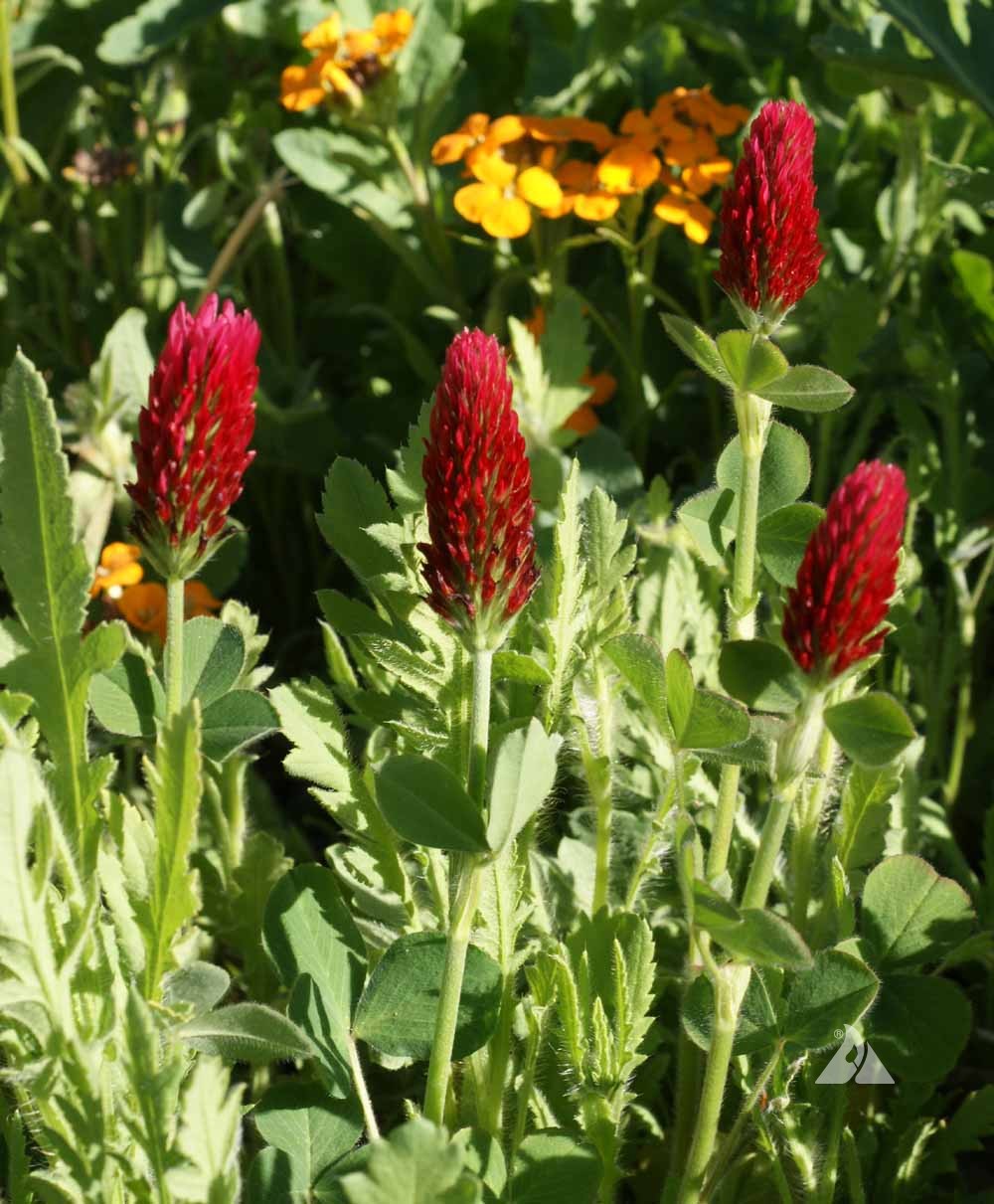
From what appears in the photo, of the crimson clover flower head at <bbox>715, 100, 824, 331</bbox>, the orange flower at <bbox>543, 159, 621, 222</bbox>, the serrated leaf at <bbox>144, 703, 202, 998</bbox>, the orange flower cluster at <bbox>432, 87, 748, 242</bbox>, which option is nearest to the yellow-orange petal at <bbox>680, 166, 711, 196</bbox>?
the orange flower cluster at <bbox>432, 87, 748, 242</bbox>

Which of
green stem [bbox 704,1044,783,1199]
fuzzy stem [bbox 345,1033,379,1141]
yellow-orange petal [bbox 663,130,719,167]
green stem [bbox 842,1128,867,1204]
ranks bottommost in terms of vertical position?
green stem [bbox 842,1128,867,1204]

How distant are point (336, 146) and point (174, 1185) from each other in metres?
2.11

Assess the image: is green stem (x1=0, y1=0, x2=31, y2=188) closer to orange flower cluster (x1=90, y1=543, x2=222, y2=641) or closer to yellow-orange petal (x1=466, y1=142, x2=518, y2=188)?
yellow-orange petal (x1=466, y1=142, x2=518, y2=188)

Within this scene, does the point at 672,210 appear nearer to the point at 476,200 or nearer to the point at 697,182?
the point at 697,182

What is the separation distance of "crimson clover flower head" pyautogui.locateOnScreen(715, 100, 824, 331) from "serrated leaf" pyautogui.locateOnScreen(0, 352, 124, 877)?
58cm

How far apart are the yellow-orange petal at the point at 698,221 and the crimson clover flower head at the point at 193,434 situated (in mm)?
1206

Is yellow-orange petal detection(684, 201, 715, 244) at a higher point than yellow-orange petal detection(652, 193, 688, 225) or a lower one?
lower

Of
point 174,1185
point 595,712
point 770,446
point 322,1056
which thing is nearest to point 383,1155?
point 174,1185

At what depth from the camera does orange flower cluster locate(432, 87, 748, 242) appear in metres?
2.26

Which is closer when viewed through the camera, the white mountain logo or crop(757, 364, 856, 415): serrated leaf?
crop(757, 364, 856, 415): serrated leaf

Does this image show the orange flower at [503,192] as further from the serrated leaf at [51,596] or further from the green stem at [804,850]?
the serrated leaf at [51,596]

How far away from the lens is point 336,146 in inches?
107

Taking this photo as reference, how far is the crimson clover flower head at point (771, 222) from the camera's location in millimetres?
1227

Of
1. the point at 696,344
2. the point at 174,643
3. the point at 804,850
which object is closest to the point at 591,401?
the point at 804,850
